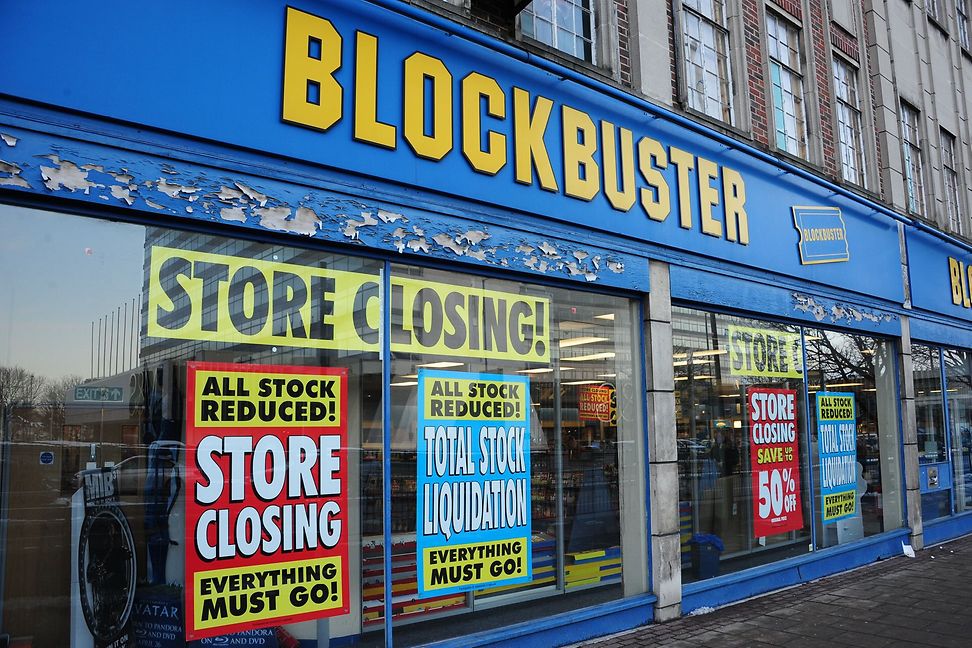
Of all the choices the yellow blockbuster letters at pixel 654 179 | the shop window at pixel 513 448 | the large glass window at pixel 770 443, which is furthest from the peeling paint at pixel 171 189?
the large glass window at pixel 770 443

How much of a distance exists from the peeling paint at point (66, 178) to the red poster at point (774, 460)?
6.96m

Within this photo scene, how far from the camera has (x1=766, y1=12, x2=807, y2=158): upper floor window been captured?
9773mm

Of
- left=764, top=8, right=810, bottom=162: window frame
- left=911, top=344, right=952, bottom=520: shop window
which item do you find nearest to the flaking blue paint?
left=764, top=8, right=810, bottom=162: window frame

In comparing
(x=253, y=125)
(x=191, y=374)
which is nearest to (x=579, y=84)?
(x=253, y=125)

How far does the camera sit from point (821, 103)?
10555 millimetres

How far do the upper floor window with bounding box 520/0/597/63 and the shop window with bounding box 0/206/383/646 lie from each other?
3.57 m

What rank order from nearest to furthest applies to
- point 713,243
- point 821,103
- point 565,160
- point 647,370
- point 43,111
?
point 43,111 → point 565,160 → point 647,370 → point 713,243 → point 821,103

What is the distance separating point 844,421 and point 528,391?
5652 mm

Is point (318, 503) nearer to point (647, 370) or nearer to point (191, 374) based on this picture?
point (191, 374)

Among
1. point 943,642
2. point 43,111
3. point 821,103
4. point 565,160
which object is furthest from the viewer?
point 821,103

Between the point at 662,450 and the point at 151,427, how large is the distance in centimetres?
459

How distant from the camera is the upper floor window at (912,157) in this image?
41.4ft

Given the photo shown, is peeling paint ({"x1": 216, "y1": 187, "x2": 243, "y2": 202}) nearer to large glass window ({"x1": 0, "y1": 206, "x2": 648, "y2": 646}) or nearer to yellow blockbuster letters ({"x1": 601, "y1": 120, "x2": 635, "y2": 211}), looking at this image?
large glass window ({"x1": 0, "y1": 206, "x2": 648, "y2": 646})

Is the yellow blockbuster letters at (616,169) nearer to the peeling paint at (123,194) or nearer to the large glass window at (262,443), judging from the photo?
the large glass window at (262,443)
